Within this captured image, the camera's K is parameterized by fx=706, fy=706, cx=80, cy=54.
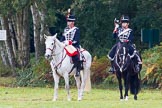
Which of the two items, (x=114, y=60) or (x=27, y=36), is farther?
(x=27, y=36)

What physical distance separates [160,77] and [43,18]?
7.37m

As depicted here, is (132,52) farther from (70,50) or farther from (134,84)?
(70,50)

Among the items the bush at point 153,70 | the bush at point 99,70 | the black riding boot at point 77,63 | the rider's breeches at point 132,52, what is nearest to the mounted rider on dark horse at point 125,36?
the rider's breeches at point 132,52

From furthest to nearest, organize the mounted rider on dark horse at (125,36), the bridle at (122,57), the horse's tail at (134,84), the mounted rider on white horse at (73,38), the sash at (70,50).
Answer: the horse's tail at (134,84) < the mounted rider on white horse at (73,38) < the sash at (70,50) < the mounted rider on dark horse at (125,36) < the bridle at (122,57)

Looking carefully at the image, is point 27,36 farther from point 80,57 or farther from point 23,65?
point 80,57

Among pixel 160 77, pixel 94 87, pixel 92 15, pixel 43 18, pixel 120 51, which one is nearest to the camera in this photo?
pixel 120 51

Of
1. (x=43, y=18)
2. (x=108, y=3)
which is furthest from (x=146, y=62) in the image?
(x=43, y=18)

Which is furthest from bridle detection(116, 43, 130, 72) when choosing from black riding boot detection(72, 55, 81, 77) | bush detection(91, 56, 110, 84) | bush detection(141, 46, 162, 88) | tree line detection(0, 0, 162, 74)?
tree line detection(0, 0, 162, 74)

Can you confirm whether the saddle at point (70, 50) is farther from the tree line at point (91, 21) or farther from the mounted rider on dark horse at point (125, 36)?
the tree line at point (91, 21)

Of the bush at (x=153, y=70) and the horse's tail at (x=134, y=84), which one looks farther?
the bush at (x=153, y=70)

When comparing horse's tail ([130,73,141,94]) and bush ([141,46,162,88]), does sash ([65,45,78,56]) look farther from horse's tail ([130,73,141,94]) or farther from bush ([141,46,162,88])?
bush ([141,46,162,88])

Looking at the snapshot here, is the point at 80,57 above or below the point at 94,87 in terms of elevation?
above

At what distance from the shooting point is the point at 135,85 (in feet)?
75.3

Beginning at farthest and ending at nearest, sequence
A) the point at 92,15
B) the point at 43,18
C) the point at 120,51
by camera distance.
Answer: the point at 92,15 < the point at 43,18 < the point at 120,51
